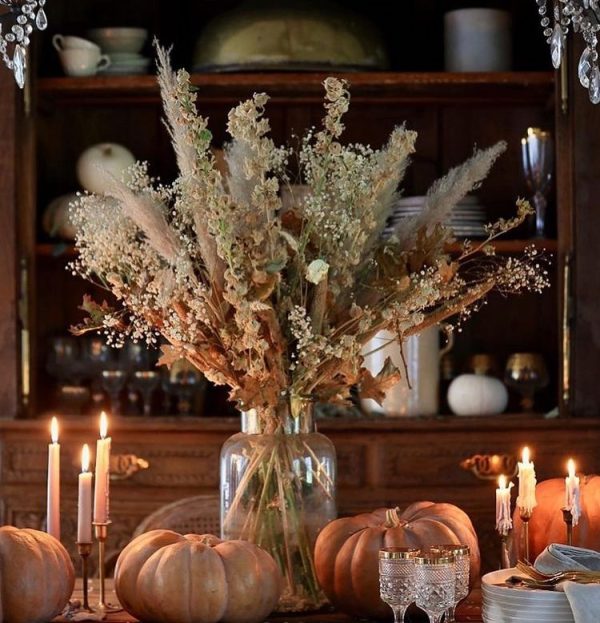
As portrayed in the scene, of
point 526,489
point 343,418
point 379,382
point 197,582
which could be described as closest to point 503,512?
point 526,489

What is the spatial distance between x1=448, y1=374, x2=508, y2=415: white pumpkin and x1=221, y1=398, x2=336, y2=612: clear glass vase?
1.56 metres

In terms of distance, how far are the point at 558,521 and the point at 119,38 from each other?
2.02 metres

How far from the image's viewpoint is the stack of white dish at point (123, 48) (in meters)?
3.47

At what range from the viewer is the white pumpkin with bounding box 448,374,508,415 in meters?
3.43

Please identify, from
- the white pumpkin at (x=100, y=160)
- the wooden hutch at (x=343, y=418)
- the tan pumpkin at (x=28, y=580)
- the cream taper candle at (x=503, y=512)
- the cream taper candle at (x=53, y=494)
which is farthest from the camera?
the white pumpkin at (x=100, y=160)

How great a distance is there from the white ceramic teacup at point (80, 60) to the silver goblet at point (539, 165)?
3.56 feet

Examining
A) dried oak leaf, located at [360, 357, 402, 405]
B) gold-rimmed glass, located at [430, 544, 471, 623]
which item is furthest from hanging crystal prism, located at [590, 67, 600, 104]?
gold-rimmed glass, located at [430, 544, 471, 623]

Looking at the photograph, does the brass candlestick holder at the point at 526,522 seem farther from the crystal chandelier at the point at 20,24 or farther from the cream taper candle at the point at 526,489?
the crystal chandelier at the point at 20,24

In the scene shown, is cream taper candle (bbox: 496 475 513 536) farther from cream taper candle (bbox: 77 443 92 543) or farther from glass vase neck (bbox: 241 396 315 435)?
cream taper candle (bbox: 77 443 92 543)

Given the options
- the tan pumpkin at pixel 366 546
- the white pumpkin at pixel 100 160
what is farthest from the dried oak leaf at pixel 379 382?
the white pumpkin at pixel 100 160

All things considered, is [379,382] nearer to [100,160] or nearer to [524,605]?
[524,605]

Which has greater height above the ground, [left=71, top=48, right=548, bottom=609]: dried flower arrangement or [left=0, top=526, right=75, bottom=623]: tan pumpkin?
[left=71, top=48, right=548, bottom=609]: dried flower arrangement

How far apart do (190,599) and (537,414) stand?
6.30 ft

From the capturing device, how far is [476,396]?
11.2ft
